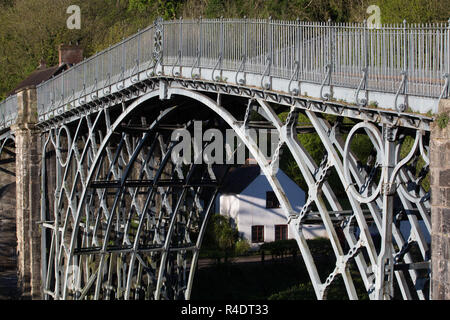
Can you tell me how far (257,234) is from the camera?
43.8 meters

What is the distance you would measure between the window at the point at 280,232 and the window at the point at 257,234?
93 cm

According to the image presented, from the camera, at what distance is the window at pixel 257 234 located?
43719mm

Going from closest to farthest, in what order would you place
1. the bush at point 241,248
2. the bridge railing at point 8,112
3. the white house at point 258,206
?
the bridge railing at point 8,112 → the bush at point 241,248 → the white house at point 258,206

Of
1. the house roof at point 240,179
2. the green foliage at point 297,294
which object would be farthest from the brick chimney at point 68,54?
the green foliage at point 297,294

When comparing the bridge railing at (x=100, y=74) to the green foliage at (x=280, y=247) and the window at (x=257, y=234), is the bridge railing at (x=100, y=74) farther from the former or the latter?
the window at (x=257, y=234)

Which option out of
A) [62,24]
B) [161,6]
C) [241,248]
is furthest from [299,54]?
[62,24]

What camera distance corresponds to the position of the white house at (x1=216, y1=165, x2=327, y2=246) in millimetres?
43469

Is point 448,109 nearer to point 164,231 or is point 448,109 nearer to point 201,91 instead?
point 201,91

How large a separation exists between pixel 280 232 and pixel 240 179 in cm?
384

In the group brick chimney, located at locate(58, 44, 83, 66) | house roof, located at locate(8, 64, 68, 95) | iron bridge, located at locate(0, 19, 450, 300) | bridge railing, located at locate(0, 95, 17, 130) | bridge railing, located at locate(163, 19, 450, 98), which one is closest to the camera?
bridge railing, located at locate(163, 19, 450, 98)

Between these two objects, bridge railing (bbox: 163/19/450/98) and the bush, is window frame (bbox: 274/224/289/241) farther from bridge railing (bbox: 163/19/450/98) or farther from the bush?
bridge railing (bbox: 163/19/450/98)

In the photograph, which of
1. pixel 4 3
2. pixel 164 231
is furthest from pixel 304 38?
pixel 4 3

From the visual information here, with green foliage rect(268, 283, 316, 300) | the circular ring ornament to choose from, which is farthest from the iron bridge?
green foliage rect(268, 283, 316, 300)
